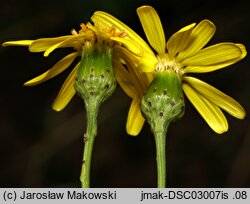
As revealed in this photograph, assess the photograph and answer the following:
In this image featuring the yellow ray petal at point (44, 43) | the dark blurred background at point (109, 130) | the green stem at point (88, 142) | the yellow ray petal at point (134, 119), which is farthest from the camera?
the dark blurred background at point (109, 130)

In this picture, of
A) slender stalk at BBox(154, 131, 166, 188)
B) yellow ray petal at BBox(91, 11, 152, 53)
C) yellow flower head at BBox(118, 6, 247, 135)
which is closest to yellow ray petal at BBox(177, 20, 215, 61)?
yellow flower head at BBox(118, 6, 247, 135)

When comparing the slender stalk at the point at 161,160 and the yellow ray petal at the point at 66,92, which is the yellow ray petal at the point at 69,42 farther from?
the slender stalk at the point at 161,160

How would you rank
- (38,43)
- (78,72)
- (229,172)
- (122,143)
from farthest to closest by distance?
1. (122,143)
2. (229,172)
3. (78,72)
4. (38,43)

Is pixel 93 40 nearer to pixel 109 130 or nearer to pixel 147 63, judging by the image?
pixel 147 63

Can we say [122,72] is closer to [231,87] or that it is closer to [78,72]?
[78,72]

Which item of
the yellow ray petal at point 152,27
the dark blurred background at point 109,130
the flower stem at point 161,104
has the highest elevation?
the dark blurred background at point 109,130

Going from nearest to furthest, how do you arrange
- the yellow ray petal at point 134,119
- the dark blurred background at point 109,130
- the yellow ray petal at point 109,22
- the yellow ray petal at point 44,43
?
1. the yellow ray petal at point 44,43
2. the yellow ray petal at point 109,22
3. the yellow ray petal at point 134,119
4. the dark blurred background at point 109,130

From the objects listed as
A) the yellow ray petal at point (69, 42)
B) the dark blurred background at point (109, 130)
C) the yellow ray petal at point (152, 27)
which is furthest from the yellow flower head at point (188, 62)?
the dark blurred background at point (109, 130)

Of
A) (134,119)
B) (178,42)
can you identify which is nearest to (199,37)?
(178,42)

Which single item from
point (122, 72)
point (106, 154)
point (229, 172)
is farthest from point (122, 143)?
point (122, 72)
